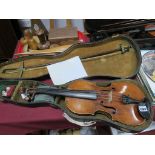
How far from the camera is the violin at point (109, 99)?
0.95 metres

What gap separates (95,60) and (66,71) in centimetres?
14

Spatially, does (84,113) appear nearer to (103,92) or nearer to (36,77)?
(103,92)

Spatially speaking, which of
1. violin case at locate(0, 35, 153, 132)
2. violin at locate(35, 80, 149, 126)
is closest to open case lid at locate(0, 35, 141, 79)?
violin case at locate(0, 35, 153, 132)

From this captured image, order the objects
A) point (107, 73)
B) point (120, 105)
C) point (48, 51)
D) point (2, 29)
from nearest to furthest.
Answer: point (120, 105), point (107, 73), point (48, 51), point (2, 29)

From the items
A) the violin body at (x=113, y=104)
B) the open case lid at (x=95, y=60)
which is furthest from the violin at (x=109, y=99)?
the open case lid at (x=95, y=60)

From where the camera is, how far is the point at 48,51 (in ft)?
4.22

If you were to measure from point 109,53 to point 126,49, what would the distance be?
8 centimetres

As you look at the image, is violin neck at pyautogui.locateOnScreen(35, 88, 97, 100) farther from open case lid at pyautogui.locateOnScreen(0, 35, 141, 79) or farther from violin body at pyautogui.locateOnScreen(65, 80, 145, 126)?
open case lid at pyautogui.locateOnScreen(0, 35, 141, 79)

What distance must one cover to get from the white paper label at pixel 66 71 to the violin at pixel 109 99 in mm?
94

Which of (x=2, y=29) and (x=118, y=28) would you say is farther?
(x=2, y=29)

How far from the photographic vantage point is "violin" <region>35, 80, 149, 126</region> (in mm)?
946

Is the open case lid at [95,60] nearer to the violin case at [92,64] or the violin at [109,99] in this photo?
the violin case at [92,64]

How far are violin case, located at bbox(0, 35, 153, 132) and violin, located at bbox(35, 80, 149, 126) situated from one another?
28mm

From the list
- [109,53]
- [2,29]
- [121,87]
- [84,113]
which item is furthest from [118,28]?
[2,29]
